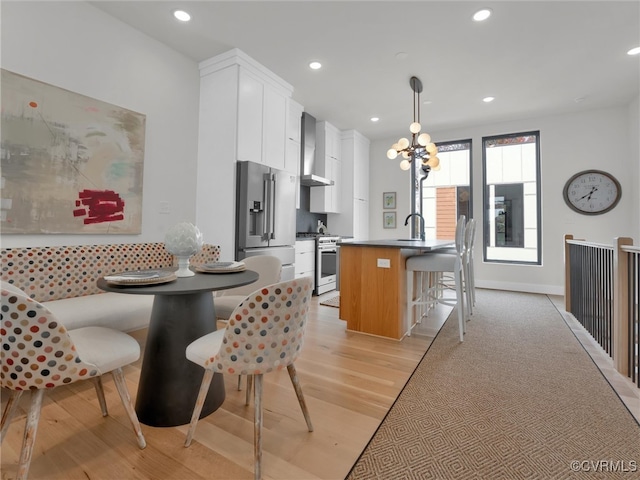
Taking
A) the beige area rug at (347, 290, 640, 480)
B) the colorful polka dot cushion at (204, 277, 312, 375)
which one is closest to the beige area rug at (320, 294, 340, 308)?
the beige area rug at (347, 290, 640, 480)

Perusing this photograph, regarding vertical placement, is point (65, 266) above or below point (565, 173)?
below

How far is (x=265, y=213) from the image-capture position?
354 centimetres

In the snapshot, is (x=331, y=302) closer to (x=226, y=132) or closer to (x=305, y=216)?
(x=305, y=216)

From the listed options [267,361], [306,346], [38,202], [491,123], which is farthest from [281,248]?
[491,123]

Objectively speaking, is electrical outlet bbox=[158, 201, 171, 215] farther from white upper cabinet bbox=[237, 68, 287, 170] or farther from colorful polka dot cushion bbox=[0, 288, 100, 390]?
colorful polka dot cushion bbox=[0, 288, 100, 390]

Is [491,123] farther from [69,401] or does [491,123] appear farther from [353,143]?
[69,401]

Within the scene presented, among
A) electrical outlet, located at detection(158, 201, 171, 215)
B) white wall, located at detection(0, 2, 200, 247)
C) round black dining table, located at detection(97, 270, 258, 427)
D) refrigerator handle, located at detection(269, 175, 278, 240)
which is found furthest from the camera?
refrigerator handle, located at detection(269, 175, 278, 240)

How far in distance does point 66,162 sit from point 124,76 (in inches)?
39.6

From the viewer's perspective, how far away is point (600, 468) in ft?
4.11

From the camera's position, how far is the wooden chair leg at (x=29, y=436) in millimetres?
1046

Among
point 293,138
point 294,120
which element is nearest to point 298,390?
point 293,138

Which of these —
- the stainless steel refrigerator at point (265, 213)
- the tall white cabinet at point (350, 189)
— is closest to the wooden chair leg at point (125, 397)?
the stainless steel refrigerator at point (265, 213)

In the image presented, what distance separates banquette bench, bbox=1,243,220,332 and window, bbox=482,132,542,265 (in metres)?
5.47

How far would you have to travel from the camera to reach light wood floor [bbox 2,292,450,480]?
123 cm
